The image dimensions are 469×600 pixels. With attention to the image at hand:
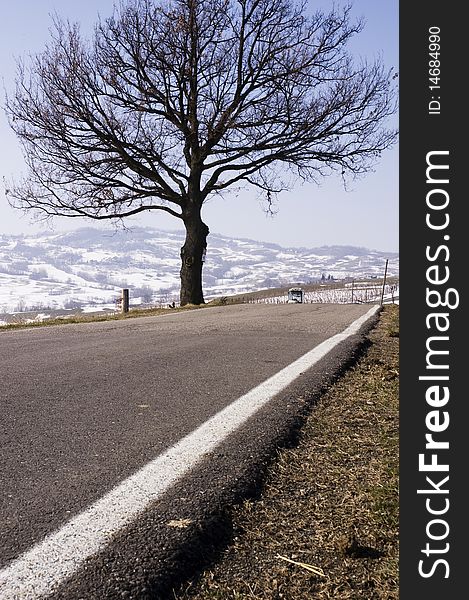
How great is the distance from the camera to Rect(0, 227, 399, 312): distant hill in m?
94.9

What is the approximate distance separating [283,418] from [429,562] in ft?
7.54

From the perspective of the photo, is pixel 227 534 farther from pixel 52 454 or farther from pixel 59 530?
pixel 52 454

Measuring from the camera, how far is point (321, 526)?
2.41 m

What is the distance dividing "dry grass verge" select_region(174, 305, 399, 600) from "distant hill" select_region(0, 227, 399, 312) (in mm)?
76594

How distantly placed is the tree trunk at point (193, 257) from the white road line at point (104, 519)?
60.0ft

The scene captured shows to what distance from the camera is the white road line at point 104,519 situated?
189cm

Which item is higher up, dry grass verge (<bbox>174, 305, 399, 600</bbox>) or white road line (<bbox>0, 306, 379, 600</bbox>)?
white road line (<bbox>0, 306, 379, 600</bbox>)

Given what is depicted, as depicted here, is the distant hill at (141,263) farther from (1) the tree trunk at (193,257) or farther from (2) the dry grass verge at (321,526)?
(2) the dry grass verge at (321,526)

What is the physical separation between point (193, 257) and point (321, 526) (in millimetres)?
19902

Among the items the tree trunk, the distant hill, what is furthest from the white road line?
the distant hill

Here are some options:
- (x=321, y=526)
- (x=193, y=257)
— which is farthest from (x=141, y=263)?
(x=321, y=526)

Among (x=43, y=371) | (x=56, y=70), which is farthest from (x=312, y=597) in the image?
(x=56, y=70)

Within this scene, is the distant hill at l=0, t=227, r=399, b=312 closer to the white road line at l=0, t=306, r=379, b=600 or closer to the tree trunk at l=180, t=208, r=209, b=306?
the tree trunk at l=180, t=208, r=209, b=306

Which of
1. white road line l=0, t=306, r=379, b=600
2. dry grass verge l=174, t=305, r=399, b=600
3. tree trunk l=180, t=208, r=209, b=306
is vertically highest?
tree trunk l=180, t=208, r=209, b=306
